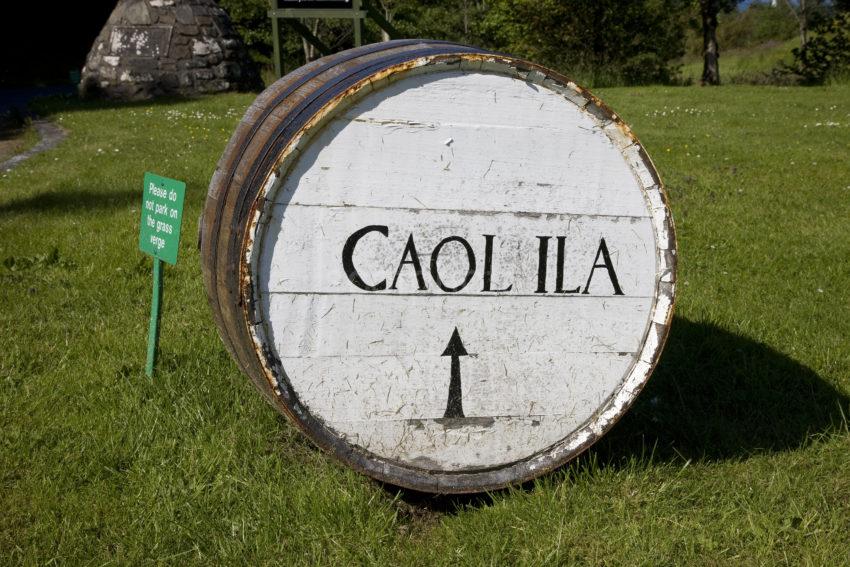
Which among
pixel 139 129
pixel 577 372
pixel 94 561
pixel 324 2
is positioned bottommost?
pixel 94 561

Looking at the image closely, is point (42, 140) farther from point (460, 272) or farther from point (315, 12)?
point (460, 272)

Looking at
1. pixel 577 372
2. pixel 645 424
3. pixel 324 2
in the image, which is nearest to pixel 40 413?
pixel 577 372

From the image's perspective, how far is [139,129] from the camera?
11.2 m

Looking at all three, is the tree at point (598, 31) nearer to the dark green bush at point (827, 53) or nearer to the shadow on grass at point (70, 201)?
the dark green bush at point (827, 53)

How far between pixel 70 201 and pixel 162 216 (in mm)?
3843

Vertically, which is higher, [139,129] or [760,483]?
[139,129]

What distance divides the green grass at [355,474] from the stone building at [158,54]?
1117 cm

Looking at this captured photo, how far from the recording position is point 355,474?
8.98 feet

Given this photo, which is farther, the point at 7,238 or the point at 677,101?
the point at 677,101

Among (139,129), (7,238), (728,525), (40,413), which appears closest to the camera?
(728,525)

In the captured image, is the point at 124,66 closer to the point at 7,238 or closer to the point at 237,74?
the point at 237,74

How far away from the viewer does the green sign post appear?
3.32 metres

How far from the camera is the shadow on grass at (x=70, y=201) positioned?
6.50 m

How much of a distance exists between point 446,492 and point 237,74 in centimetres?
1537
